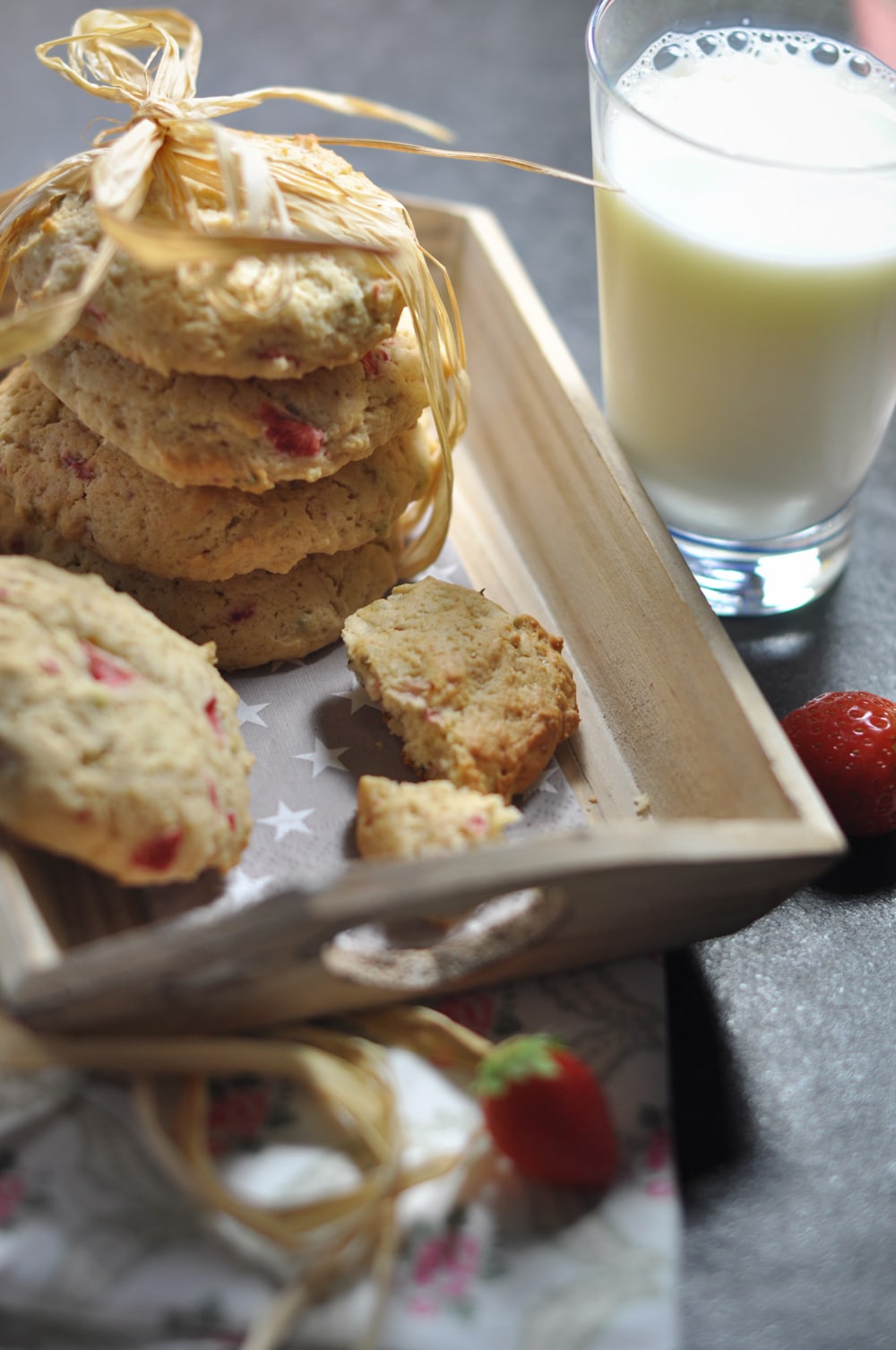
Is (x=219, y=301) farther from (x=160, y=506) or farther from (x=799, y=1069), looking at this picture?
(x=799, y=1069)

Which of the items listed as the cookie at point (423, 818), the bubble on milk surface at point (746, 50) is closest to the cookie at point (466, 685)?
the cookie at point (423, 818)

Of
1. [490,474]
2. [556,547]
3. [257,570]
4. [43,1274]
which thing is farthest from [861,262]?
[43,1274]

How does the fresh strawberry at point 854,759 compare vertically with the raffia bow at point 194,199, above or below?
below

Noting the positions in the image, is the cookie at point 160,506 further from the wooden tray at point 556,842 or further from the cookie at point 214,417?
the wooden tray at point 556,842

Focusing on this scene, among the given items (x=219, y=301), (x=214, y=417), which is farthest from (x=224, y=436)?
(x=219, y=301)

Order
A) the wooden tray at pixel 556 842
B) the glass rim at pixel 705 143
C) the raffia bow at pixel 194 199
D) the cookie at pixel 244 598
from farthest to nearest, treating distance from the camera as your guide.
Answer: the cookie at pixel 244 598 < the glass rim at pixel 705 143 < the raffia bow at pixel 194 199 < the wooden tray at pixel 556 842

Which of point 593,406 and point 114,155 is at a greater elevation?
point 114,155

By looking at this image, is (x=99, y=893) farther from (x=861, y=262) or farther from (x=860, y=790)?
(x=861, y=262)
